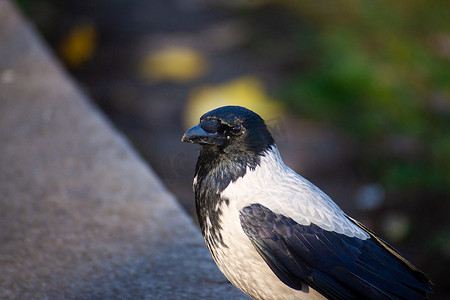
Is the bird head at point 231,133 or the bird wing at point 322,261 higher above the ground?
the bird head at point 231,133

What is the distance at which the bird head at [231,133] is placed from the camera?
5.83 ft

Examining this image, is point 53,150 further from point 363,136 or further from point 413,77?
point 413,77

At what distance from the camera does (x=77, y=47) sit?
208 inches

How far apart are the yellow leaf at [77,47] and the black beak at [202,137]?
148 inches

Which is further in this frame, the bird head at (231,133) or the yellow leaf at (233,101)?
the yellow leaf at (233,101)

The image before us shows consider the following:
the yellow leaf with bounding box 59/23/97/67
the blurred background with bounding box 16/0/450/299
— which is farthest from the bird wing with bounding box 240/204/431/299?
the yellow leaf with bounding box 59/23/97/67

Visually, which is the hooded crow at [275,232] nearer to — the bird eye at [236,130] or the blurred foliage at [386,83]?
the bird eye at [236,130]

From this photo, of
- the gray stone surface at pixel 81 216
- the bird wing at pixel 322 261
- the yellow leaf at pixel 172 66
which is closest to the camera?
the bird wing at pixel 322 261

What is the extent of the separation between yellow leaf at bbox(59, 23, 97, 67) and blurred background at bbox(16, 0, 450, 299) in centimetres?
Result: 1

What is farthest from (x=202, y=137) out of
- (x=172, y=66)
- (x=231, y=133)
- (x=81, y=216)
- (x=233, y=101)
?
Answer: (x=172, y=66)

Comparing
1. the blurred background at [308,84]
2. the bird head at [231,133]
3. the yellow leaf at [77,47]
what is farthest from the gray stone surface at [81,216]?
the yellow leaf at [77,47]

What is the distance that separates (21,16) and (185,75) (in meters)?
1.58

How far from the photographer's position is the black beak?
69.7 inches

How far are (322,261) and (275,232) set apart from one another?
0.17 meters
